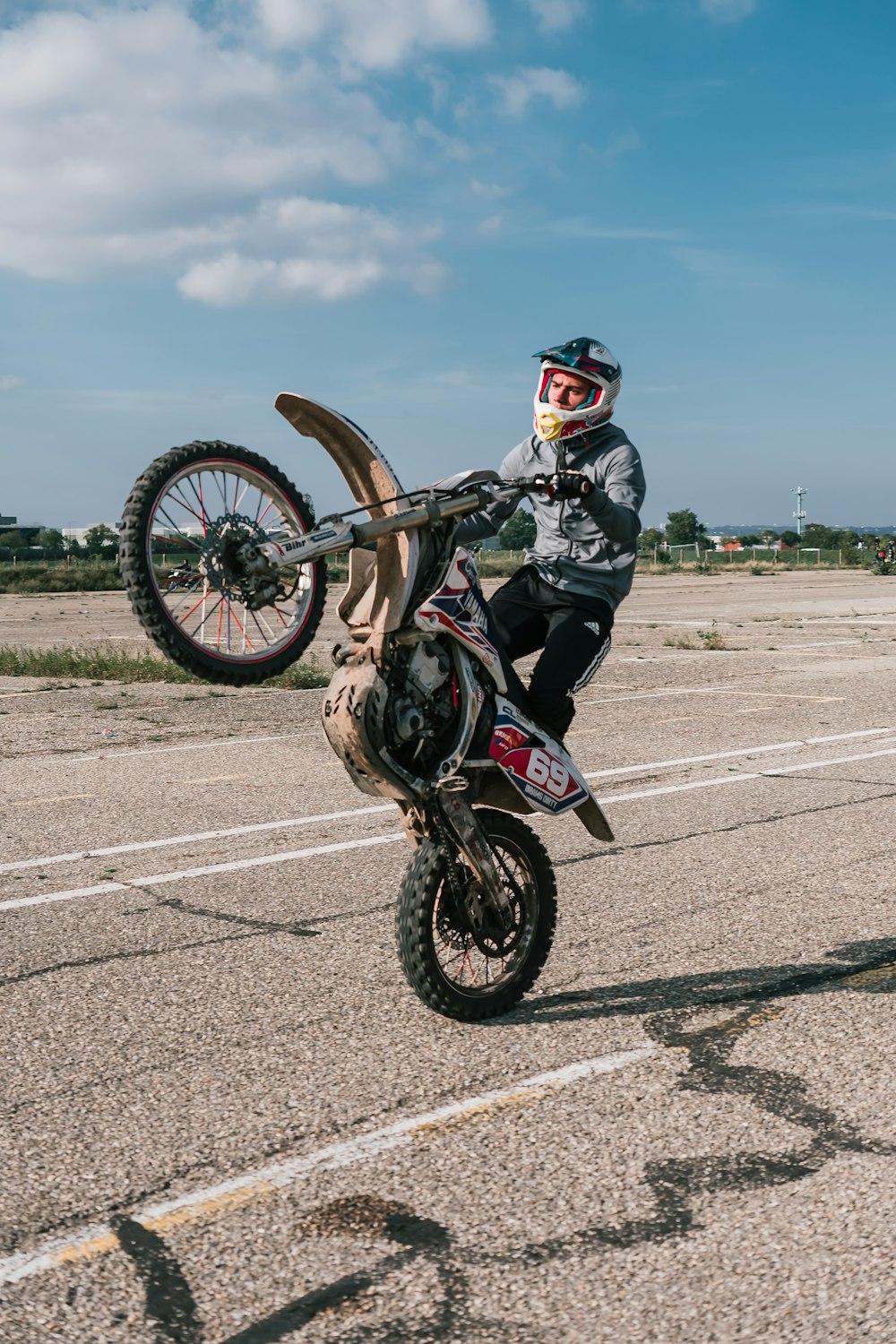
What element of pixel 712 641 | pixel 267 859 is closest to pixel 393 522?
pixel 267 859

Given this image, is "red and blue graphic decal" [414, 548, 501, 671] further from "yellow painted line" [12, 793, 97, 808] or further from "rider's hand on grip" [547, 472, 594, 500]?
"yellow painted line" [12, 793, 97, 808]

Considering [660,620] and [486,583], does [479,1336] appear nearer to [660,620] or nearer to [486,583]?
[660,620]

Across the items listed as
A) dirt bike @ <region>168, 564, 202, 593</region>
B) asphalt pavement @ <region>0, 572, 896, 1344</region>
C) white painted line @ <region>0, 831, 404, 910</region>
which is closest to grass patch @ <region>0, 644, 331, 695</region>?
asphalt pavement @ <region>0, 572, 896, 1344</region>

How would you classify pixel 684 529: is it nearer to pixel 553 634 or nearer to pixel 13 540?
pixel 13 540

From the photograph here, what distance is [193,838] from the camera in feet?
26.4

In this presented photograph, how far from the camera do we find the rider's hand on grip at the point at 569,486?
444 centimetres

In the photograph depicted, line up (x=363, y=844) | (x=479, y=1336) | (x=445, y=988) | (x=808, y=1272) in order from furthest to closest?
(x=363, y=844), (x=445, y=988), (x=808, y=1272), (x=479, y=1336)

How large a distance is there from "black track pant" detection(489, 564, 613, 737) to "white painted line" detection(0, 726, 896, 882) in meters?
2.71

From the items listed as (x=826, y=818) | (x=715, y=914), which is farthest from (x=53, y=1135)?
(x=826, y=818)

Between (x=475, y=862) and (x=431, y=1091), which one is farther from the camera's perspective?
(x=475, y=862)

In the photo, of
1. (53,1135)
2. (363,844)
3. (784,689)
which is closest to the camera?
(53,1135)

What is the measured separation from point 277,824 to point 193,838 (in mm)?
563

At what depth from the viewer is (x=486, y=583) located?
2009 inches

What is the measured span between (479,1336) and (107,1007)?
2.43m
